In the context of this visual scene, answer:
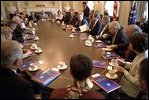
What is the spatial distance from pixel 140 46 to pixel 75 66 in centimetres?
85

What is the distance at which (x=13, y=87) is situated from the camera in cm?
110

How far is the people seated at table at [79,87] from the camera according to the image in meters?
1.01

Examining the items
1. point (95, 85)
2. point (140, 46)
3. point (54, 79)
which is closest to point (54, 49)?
point (54, 79)

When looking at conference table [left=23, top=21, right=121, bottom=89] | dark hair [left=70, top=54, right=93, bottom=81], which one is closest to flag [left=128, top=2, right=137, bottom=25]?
conference table [left=23, top=21, right=121, bottom=89]

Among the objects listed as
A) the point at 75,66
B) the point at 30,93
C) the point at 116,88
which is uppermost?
the point at 75,66

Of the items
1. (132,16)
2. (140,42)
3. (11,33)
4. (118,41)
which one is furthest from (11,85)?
(132,16)

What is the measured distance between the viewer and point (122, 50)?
104 inches

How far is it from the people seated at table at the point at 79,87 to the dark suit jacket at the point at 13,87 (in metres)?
0.20

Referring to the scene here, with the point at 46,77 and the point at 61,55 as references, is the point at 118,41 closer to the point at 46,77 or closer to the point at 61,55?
the point at 61,55

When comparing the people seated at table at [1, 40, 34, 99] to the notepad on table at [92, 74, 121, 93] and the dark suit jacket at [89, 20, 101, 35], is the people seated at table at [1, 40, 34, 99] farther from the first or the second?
the dark suit jacket at [89, 20, 101, 35]

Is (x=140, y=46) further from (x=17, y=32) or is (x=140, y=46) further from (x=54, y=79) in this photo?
(x=17, y=32)

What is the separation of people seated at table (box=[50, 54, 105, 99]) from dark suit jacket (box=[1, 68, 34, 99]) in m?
0.20

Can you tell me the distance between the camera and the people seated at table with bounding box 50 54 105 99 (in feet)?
3.31

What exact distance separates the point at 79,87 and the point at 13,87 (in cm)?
47
